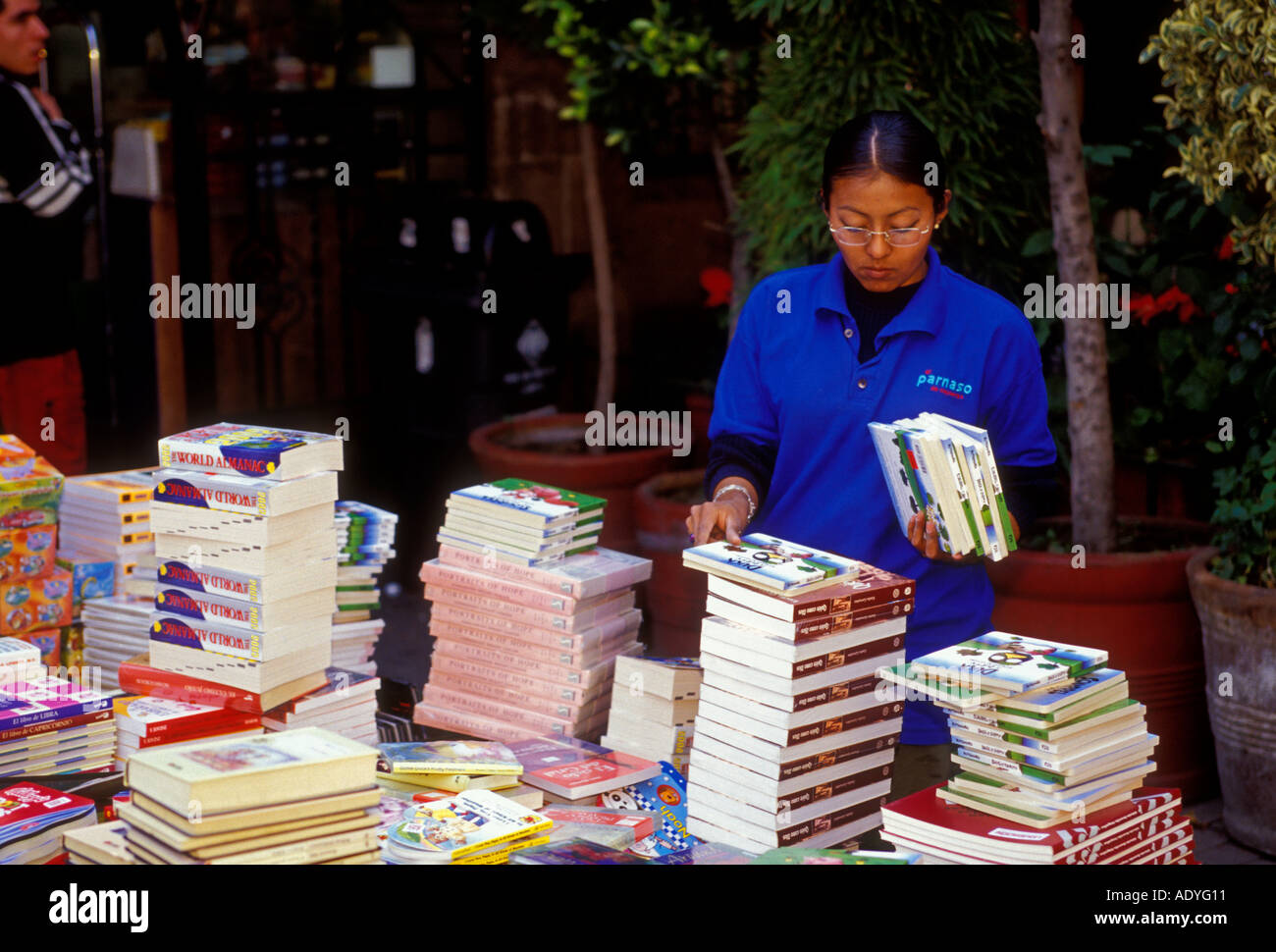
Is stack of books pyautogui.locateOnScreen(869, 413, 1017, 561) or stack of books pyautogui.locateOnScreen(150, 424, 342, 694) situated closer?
stack of books pyautogui.locateOnScreen(869, 413, 1017, 561)

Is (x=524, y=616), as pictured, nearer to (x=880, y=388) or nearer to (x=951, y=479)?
(x=880, y=388)

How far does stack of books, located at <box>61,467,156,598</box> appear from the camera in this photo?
407 cm

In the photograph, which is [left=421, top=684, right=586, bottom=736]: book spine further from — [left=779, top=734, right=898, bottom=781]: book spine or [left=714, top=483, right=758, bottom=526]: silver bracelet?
[left=779, top=734, right=898, bottom=781]: book spine

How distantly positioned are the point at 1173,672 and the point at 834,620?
267cm

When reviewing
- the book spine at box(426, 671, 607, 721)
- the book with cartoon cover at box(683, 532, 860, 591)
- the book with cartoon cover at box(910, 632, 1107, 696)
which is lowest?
the book spine at box(426, 671, 607, 721)

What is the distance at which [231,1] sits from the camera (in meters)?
9.19

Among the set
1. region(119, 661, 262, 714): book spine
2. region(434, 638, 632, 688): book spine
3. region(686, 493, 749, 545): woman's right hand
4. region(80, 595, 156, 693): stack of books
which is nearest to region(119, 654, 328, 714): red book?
region(119, 661, 262, 714): book spine

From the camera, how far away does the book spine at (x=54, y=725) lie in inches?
120

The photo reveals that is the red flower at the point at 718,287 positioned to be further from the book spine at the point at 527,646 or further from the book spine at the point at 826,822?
the book spine at the point at 826,822

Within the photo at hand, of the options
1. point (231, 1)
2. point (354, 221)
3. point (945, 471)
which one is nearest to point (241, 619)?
point (945, 471)

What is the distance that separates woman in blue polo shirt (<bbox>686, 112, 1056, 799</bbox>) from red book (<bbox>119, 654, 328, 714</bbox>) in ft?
2.98

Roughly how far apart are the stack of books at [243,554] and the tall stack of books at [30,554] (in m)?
0.64

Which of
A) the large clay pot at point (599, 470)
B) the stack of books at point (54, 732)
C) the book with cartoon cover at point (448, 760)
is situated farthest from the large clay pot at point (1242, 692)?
the stack of books at point (54, 732)
